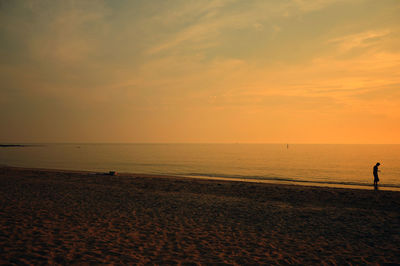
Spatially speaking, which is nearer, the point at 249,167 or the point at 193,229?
the point at 193,229

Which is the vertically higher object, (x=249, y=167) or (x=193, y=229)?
(x=249, y=167)

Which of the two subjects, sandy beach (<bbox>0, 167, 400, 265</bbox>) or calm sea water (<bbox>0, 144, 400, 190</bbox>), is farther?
calm sea water (<bbox>0, 144, 400, 190</bbox>)

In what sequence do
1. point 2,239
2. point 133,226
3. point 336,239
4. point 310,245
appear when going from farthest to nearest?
1. point 133,226
2. point 336,239
3. point 310,245
4. point 2,239

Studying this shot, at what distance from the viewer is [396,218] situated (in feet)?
39.6

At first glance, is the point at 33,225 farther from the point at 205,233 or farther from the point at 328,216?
the point at 328,216

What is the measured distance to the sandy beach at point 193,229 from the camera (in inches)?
284

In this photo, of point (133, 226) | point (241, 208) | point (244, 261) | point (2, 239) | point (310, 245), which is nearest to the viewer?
point (244, 261)

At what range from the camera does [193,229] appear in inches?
388

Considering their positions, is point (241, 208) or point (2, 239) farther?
point (241, 208)

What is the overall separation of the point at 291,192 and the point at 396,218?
25.4 feet

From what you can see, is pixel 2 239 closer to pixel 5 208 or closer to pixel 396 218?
pixel 5 208

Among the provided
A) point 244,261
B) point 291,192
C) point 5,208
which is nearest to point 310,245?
point 244,261

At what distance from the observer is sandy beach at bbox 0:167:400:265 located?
722 cm

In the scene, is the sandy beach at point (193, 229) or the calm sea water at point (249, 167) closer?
the sandy beach at point (193, 229)
